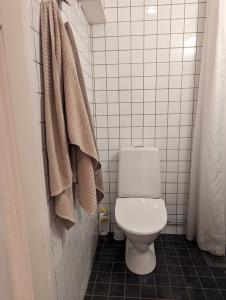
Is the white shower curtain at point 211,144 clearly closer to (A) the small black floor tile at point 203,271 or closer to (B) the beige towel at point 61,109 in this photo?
(A) the small black floor tile at point 203,271

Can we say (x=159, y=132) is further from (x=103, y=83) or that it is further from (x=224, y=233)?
(x=224, y=233)

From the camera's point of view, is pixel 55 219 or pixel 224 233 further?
pixel 224 233

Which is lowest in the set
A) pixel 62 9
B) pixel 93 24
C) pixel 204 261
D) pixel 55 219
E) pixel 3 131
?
pixel 204 261

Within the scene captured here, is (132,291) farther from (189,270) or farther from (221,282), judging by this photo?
(221,282)

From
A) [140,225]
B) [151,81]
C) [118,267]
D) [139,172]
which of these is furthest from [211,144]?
[118,267]

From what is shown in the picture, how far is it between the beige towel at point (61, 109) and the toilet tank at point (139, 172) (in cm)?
79

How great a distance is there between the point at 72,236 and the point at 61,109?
2.39ft

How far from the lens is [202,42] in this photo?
1.65 m

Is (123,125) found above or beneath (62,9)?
beneath

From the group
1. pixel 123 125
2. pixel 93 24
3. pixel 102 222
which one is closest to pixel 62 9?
pixel 93 24

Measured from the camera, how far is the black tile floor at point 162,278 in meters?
1.38

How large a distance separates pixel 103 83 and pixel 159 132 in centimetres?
63

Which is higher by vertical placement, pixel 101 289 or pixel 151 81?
pixel 151 81

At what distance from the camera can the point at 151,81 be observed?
1751 millimetres
